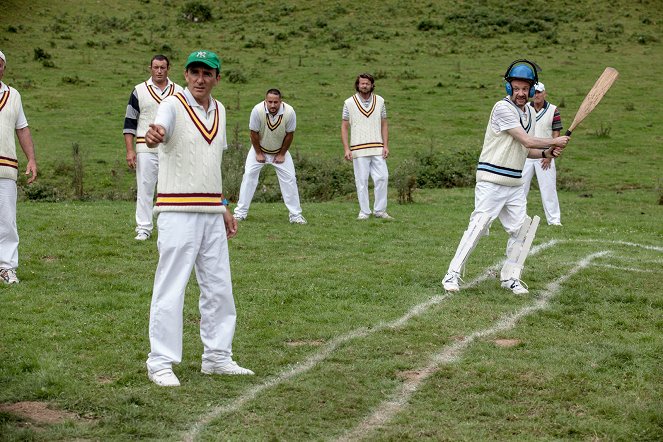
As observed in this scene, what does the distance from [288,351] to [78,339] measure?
6.21ft

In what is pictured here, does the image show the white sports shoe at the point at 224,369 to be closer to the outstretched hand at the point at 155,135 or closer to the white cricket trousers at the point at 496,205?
the outstretched hand at the point at 155,135

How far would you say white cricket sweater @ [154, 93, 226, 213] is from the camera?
7.69m

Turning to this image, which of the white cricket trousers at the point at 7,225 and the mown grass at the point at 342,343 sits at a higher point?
the white cricket trousers at the point at 7,225

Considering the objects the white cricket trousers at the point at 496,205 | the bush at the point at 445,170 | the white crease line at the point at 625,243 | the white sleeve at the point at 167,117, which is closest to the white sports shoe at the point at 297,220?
the white crease line at the point at 625,243

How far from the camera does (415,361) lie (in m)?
8.52

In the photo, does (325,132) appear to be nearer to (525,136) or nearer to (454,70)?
(454,70)

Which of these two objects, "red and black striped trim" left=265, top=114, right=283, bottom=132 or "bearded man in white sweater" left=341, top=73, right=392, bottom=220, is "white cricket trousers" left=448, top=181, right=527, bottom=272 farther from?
"bearded man in white sweater" left=341, top=73, right=392, bottom=220

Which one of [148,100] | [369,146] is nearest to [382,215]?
[369,146]

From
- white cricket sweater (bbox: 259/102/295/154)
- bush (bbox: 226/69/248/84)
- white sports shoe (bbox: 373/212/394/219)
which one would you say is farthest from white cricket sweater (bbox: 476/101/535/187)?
bush (bbox: 226/69/248/84)

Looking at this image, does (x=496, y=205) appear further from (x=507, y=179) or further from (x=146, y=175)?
(x=146, y=175)

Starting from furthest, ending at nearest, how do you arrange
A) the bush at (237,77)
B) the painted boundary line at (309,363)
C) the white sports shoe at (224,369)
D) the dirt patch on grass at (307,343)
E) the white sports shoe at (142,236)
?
the bush at (237,77), the white sports shoe at (142,236), the dirt patch on grass at (307,343), the white sports shoe at (224,369), the painted boundary line at (309,363)

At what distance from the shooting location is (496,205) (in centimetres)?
1138

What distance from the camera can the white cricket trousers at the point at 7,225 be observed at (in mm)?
11305

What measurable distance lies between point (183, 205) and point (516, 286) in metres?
4.92
